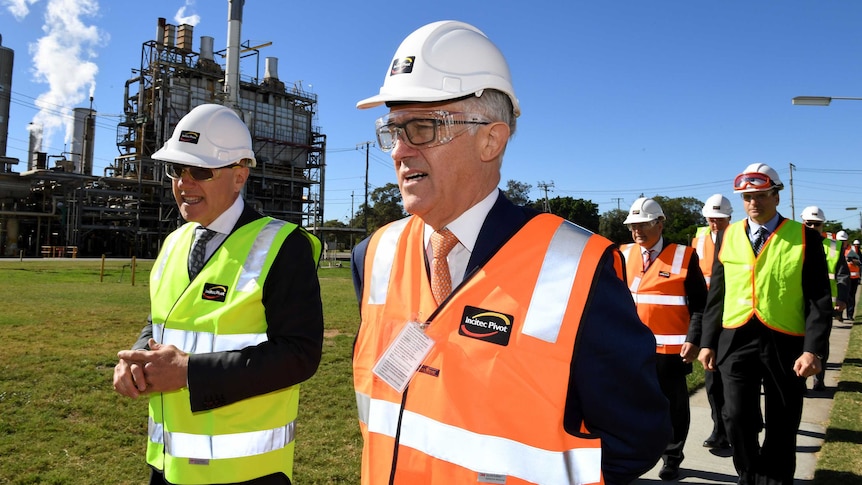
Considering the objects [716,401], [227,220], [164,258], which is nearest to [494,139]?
[227,220]

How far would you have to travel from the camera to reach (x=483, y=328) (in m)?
1.59

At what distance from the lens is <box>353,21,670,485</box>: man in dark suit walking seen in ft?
5.08

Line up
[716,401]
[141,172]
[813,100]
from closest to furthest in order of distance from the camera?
[716,401]
[813,100]
[141,172]

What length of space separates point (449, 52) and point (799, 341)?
12.8 feet

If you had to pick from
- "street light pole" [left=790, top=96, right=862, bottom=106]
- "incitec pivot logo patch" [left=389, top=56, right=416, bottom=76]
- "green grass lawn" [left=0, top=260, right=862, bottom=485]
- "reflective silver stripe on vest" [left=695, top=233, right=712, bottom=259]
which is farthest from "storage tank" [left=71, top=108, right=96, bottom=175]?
"incitec pivot logo patch" [left=389, top=56, right=416, bottom=76]

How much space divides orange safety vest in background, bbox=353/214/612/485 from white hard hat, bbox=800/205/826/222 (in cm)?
970

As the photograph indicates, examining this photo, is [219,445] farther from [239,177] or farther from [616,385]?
[616,385]

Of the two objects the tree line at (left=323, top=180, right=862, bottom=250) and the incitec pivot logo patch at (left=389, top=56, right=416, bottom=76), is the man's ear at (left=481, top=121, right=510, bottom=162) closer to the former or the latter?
the incitec pivot logo patch at (left=389, top=56, right=416, bottom=76)

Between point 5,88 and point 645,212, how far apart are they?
63159 mm

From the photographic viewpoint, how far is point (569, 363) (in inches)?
60.2

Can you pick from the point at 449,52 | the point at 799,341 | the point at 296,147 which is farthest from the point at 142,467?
the point at 296,147

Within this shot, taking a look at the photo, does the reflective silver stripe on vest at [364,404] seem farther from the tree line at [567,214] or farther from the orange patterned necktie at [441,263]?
the tree line at [567,214]

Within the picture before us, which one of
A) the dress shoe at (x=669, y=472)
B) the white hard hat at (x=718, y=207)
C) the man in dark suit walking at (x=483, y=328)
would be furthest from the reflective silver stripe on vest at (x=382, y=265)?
the white hard hat at (x=718, y=207)

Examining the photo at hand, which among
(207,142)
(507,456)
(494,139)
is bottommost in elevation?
(507,456)
